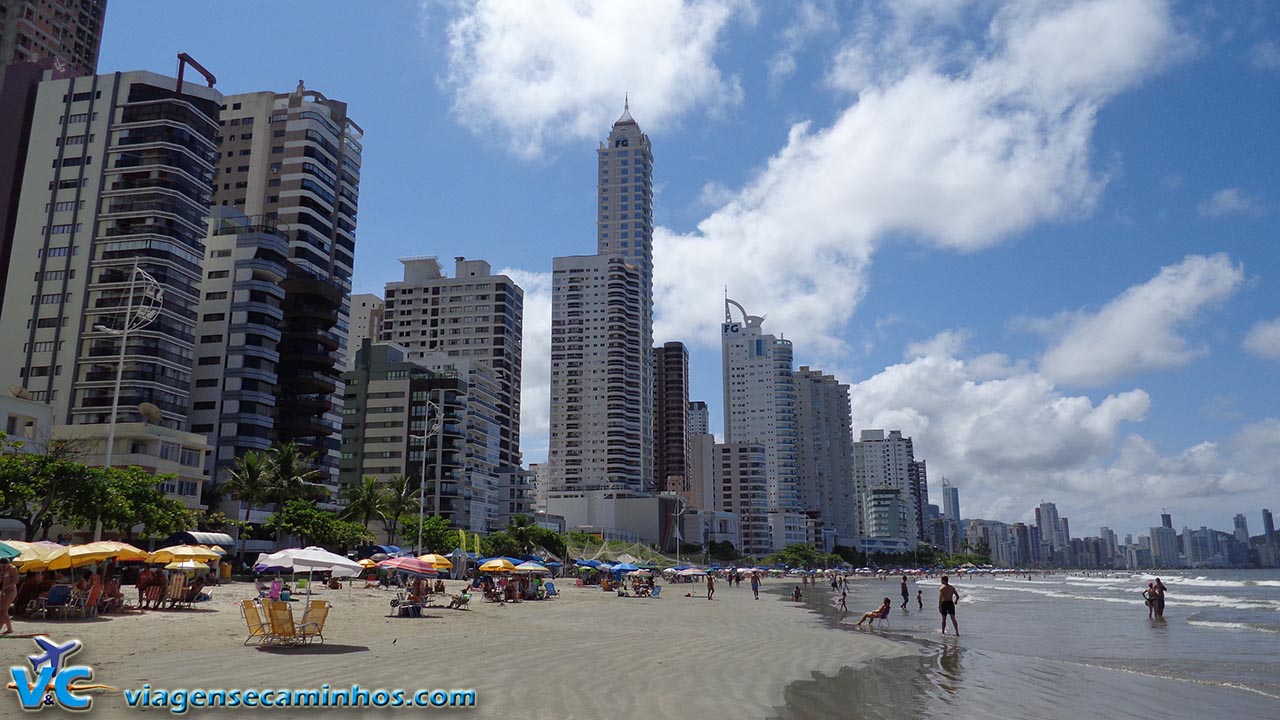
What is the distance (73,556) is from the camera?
74.6 ft

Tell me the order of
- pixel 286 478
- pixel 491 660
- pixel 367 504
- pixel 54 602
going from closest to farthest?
pixel 491 660 < pixel 54 602 < pixel 286 478 < pixel 367 504

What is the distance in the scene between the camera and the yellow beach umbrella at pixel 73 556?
22.3 meters

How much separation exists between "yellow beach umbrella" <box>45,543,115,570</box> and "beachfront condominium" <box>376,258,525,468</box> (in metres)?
130

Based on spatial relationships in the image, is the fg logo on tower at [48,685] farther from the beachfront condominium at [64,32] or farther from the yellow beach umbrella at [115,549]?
the beachfront condominium at [64,32]

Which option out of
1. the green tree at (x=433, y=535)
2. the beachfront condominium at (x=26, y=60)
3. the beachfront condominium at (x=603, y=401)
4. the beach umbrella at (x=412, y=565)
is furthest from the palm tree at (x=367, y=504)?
the beachfront condominium at (x=603, y=401)

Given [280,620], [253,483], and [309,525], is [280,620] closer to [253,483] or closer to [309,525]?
[309,525]

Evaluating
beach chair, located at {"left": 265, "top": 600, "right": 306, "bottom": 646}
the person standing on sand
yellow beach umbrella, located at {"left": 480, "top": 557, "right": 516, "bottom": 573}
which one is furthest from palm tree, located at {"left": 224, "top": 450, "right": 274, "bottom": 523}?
beach chair, located at {"left": 265, "top": 600, "right": 306, "bottom": 646}

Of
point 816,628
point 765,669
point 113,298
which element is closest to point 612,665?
point 765,669

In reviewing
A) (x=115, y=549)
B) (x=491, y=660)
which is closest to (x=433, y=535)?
(x=115, y=549)

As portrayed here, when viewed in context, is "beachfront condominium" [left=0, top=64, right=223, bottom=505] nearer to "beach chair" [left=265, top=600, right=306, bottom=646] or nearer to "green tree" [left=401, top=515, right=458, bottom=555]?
"green tree" [left=401, top=515, right=458, bottom=555]

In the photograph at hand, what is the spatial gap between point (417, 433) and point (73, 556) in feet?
322

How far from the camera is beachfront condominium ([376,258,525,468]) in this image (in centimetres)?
16025

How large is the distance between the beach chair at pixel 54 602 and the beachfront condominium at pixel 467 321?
13063 cm

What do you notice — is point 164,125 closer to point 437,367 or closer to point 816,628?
point 437,367
